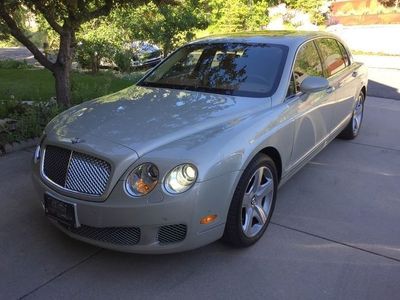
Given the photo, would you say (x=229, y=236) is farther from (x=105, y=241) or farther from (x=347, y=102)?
(x=347, y=102)

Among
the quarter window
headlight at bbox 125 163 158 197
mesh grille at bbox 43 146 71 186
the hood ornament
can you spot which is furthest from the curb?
the quarter window

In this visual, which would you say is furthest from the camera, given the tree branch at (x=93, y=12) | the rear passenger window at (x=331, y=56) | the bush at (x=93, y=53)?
the bush at (x=93, y=53)

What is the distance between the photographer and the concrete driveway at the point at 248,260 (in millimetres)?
2906

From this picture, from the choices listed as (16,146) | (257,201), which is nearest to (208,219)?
(257,201)

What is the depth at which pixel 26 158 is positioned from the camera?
518cm

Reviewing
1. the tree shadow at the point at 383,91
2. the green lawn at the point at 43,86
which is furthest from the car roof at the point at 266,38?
the tree shadow at the point at 383,91

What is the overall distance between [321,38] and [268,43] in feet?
3.53

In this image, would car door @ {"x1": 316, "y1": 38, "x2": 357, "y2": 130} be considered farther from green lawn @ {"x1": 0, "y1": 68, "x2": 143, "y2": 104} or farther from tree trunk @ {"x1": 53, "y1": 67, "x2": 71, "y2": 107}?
green lawn @ {"x1": 0, "y1": 68, "x2": 143, "y2": 104}

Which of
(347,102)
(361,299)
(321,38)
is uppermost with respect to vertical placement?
(321,38)

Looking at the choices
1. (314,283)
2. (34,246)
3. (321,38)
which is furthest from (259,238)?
(321,38)

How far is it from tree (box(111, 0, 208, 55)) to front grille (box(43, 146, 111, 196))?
1061cm

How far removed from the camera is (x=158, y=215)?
277cm

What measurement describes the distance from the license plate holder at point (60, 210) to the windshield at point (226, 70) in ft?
5.40

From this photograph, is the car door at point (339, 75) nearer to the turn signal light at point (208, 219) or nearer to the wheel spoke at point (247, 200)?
the wheel spoke at point (247, 200)
